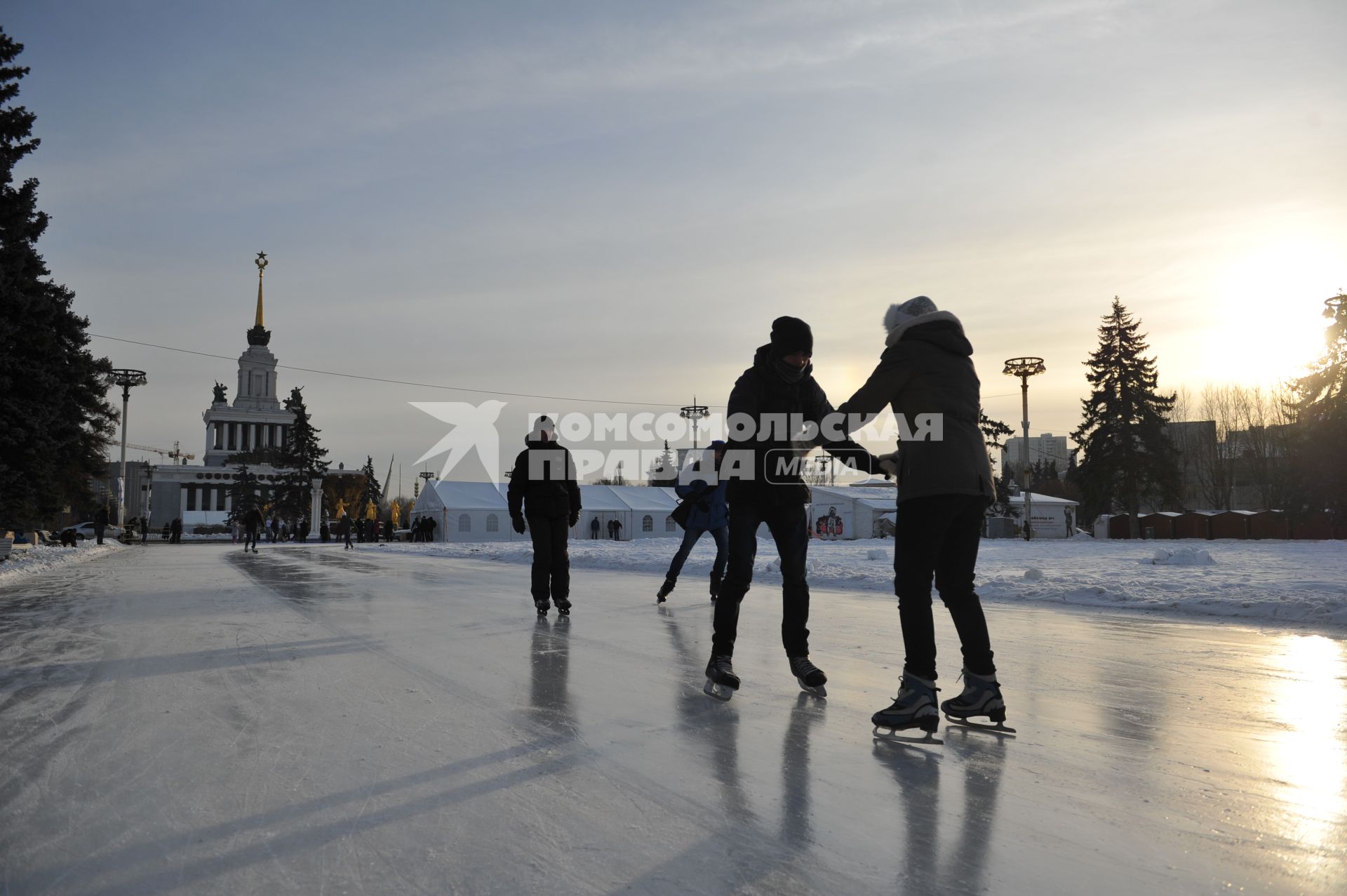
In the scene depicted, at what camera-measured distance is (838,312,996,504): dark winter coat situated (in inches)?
148

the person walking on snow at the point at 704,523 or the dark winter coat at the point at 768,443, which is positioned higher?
the dark winter coat at the point at 768,443

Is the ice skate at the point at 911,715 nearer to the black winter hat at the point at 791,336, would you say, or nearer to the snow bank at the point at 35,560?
the black winter hat at the point at 791,336

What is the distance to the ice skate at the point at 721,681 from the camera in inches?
171

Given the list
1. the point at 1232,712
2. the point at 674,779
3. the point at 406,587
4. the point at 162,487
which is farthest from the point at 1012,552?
the point at 162,487

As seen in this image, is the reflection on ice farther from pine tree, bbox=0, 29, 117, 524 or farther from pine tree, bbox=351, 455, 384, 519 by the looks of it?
pine tree, bbox=351, 455, 384, 519

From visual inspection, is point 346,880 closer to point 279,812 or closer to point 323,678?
point 279,812

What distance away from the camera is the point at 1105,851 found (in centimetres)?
222

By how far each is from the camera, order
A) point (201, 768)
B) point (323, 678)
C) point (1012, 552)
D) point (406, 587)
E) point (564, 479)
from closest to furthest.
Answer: point (201, 768)
point (323, 678)
point (564, 479)
point (406, 587)
point (1012, 552)

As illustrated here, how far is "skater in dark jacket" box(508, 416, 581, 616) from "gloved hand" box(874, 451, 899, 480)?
4.90 metres

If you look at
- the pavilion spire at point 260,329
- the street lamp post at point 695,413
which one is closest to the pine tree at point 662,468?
the street lamp post at point 695,413

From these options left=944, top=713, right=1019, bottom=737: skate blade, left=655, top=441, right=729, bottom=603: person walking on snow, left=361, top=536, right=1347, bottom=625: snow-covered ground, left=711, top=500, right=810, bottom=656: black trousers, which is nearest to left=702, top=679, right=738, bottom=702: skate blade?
left=711, top=500, right=810, bottom=656: black trousers

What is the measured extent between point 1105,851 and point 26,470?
993 inches

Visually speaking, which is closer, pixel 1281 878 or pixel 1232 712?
pixel 1281 878

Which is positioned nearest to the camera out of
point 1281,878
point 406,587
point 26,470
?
point 1281,878
